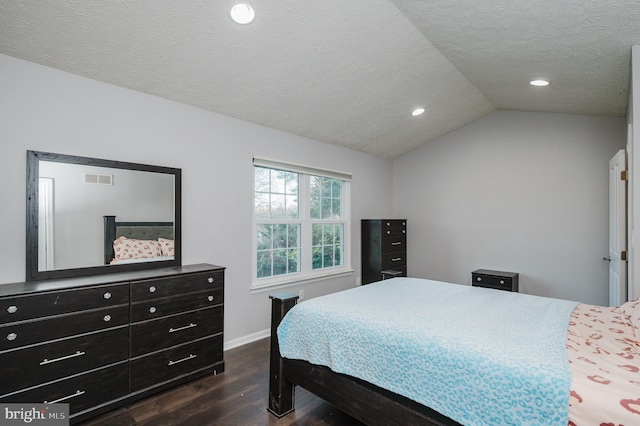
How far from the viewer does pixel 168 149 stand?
2889 millimetres

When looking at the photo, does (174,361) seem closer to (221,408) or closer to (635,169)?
(221,408)

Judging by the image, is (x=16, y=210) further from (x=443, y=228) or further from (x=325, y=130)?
(x=443, y=228)

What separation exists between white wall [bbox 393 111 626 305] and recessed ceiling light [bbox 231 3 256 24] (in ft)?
11.9

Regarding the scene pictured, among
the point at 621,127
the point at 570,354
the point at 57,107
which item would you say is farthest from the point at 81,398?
the point at 621,127

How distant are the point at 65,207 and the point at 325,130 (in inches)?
104

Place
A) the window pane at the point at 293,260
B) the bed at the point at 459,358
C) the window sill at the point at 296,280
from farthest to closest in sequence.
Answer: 1. the window pane at the point at 293,260
2. the window sill at the point at 296,280
3. the bed at the point at 459,358

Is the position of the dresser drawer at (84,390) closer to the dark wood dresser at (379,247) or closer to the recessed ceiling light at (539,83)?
the dark wood dresser at (379,247)

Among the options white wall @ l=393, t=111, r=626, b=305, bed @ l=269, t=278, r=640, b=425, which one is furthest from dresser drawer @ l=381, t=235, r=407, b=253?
bed @ l=269, t=278, r=640, b=425

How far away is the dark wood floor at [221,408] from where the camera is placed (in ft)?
6.88

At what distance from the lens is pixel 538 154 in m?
4.21

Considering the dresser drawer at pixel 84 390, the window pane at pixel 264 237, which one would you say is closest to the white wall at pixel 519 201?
the window pane at pixel 264 237

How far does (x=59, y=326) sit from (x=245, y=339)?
1740 mm

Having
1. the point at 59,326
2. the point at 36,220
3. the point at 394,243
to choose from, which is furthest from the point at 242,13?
the point at 394,243

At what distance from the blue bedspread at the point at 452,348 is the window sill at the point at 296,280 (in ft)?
4.49
